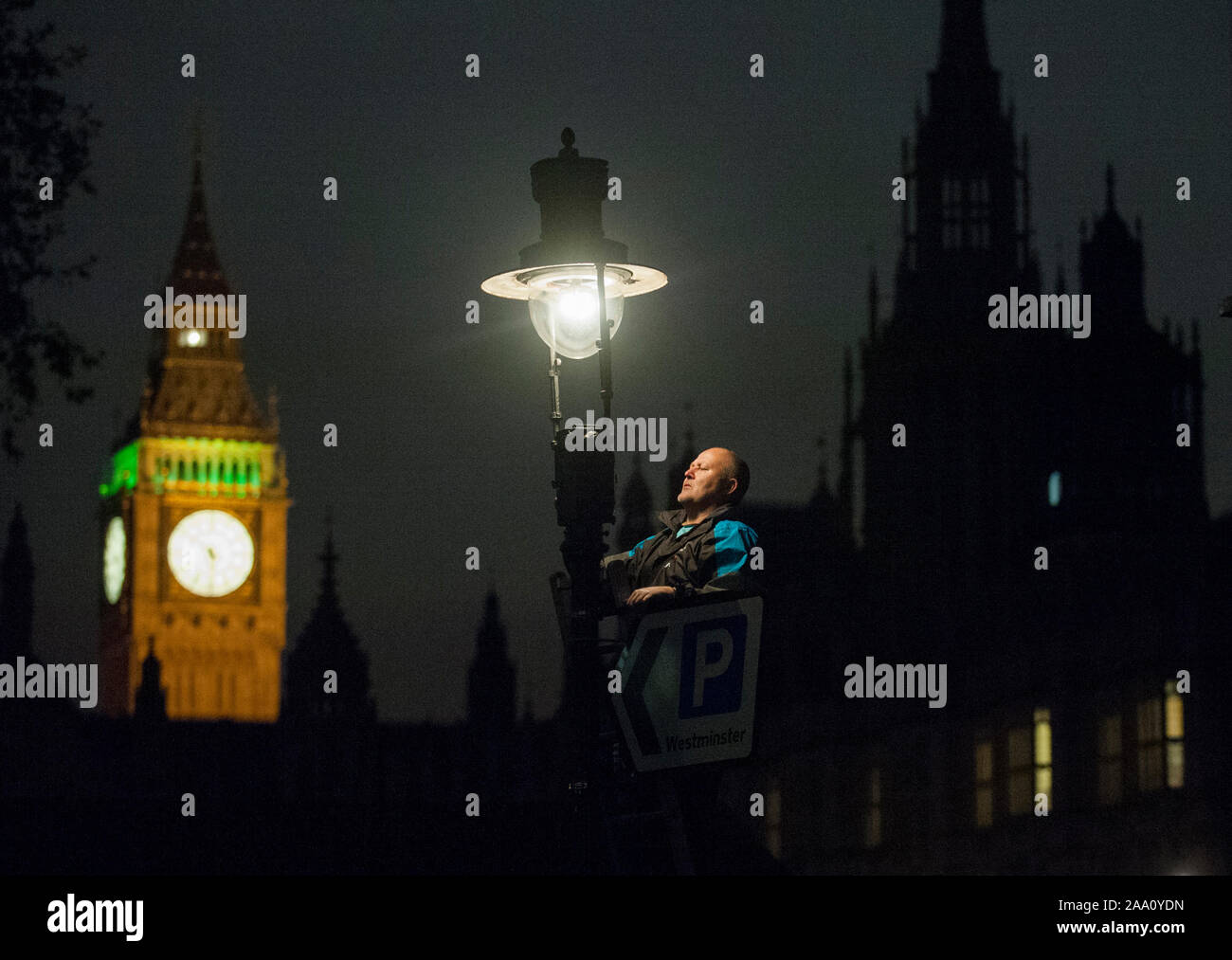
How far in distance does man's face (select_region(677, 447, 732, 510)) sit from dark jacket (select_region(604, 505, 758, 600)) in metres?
0.08

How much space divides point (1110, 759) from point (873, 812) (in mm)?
10805

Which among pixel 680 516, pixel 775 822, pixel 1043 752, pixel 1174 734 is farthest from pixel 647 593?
pixel 775 822

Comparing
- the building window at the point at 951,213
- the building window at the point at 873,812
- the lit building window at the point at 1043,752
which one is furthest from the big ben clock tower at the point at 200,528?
the lit building window at the point at 1043,752

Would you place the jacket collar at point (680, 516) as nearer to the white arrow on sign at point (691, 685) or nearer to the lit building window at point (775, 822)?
the white arrow on sign at point (691, 685)

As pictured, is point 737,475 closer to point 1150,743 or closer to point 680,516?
point 680,516

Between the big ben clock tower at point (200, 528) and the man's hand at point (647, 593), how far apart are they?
155 metres

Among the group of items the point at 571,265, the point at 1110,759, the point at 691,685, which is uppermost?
the point at 571,265

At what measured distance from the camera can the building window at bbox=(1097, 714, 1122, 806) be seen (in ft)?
155

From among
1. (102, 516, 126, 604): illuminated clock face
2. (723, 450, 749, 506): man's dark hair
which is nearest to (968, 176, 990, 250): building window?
(723, 450, 749, 506): man's dark hair

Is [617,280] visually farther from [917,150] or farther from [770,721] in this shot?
[917,150]

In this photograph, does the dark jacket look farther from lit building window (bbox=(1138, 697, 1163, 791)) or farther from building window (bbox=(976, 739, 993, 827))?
building window (bbox=(976, 739, 993, 827))

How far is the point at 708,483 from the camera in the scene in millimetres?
10773

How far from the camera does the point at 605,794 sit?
1039 cm
